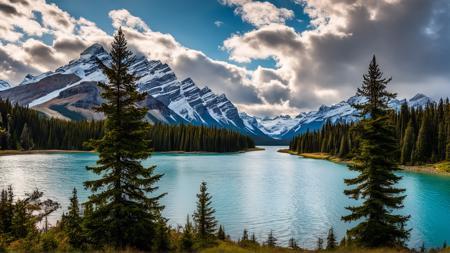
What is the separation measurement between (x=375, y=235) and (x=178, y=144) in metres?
173

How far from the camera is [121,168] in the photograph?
21.1 m

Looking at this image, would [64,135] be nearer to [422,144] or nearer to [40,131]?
[40,131]

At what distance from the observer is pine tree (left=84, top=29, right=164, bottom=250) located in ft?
66.3

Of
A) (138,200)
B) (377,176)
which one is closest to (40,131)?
(138,200)

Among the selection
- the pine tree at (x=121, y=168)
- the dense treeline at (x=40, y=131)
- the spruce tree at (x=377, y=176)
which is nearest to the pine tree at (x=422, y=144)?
the spruce tree at (x=377, y=176)

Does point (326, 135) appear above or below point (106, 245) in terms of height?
above

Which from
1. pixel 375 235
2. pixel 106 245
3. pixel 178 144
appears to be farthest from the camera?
pixel 178 144

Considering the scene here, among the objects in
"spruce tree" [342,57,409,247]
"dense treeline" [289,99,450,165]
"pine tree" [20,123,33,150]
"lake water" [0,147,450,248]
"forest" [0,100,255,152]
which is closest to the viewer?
"spruce tree" [342,57,409,247]

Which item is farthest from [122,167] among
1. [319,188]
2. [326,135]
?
[326,135]

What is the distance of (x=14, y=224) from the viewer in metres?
24.9

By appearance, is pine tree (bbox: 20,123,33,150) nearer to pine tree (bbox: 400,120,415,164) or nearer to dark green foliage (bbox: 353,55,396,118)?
pine tree (bbox: 400,120,415,164)

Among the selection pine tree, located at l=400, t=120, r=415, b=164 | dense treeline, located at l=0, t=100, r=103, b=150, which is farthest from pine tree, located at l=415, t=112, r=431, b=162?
dense treeline, located at l=0, t=100, r=103, b=150

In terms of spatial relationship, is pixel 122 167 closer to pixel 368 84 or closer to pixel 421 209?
pixel 368 84

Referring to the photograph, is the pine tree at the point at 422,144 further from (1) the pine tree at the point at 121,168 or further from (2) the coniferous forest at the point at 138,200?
(1) the pine tree at the point at 121,168
